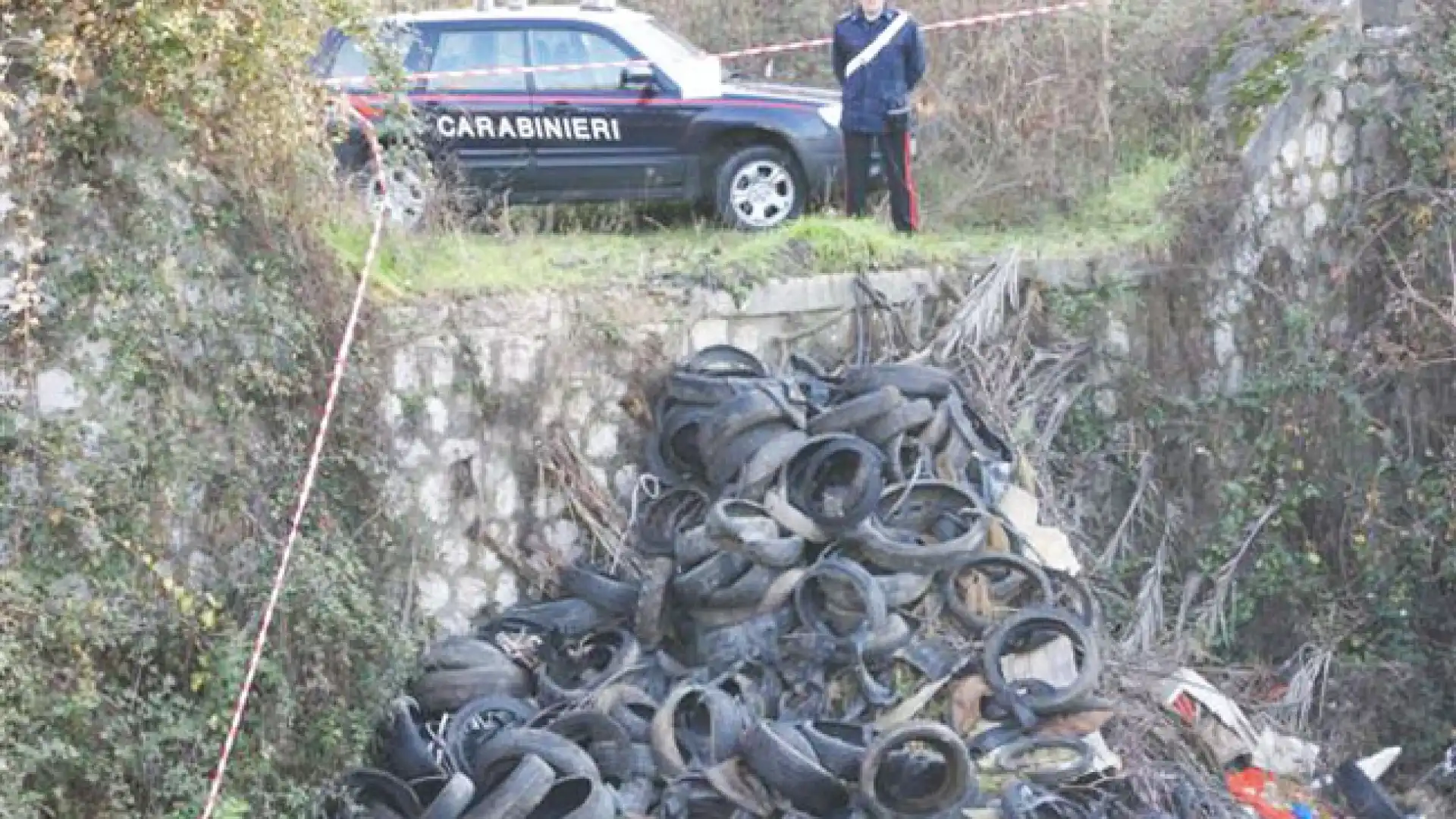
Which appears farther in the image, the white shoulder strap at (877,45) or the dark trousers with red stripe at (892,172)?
the dark trousers with red stripe at (892,172)

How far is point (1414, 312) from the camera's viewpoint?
11.9 metres

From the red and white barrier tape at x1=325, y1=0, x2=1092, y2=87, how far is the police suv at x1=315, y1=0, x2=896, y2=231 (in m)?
0.01

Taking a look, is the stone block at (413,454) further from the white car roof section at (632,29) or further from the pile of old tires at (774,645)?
the white car roof section at (632,29)

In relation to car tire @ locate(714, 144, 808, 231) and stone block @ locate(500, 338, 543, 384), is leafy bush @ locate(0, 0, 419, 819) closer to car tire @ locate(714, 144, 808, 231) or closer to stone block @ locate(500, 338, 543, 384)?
stone block @ locate(500, 338, 543, 384)

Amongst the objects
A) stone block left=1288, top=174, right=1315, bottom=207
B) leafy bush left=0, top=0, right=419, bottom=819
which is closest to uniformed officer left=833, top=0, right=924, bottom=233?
stone block left=1288, top=174, right=1315, bottom=207

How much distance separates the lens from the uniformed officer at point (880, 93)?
476 inches

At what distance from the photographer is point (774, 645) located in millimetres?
9703

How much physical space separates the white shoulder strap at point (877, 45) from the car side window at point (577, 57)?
1567 millimetres

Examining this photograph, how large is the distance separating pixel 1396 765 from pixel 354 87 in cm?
728

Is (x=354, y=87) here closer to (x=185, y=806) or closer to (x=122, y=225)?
(x=122, y=225)

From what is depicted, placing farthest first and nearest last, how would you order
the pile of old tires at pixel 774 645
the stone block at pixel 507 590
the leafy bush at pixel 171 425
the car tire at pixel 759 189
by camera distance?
the car tire at pixel 759 189 < the stone block at pixel 507 590 < the pile of old tires at pixel 774 645 < the leafy bush at pixel 171 425

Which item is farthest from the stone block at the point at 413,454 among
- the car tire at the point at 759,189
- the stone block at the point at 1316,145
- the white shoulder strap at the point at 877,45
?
the stone block at the point at 1316,145

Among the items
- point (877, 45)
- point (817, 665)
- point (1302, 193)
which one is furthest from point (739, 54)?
point (817, 665)

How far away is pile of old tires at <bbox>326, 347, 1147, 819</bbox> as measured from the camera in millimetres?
8930
